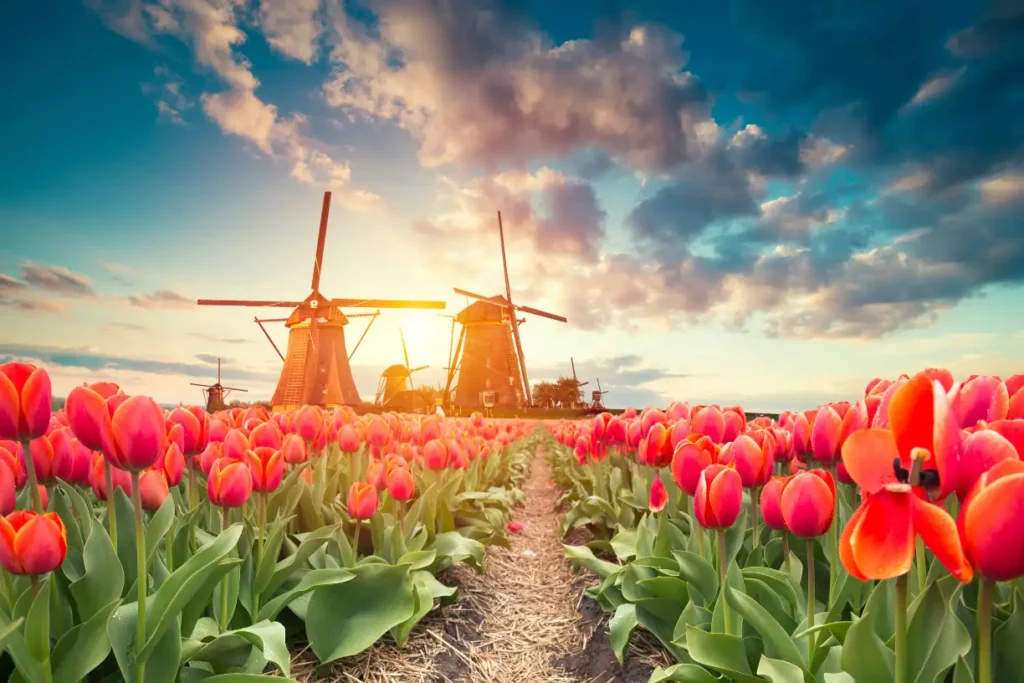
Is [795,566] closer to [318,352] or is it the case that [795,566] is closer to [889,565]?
[889,565]

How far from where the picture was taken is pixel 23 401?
1.86 m

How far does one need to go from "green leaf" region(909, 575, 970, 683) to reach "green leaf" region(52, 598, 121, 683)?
218cm

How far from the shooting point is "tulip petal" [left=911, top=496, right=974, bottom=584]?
0.96m

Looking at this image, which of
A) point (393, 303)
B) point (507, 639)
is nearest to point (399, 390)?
point (393, 303)

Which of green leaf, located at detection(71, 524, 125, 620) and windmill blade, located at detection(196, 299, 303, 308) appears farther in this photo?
windmill blade, located at detection(196, 299, 303, 308)

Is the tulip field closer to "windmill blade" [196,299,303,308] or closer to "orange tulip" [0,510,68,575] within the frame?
"orange tulip" [0,510,68,575]

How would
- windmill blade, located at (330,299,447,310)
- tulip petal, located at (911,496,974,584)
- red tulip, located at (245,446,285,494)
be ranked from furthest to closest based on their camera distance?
windmill blade, located at (330,299,447,310) < red tulip, located at (245,446,285,494) < tulip petal, located at (911,496,974,584)

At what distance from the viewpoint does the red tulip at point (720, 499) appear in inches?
78.3

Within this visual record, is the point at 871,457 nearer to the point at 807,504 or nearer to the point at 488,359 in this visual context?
the point at 807,504

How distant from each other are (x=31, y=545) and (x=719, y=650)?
205 cm

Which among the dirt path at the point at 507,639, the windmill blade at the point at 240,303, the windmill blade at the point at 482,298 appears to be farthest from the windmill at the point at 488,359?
the dirt path at the point at 507,639

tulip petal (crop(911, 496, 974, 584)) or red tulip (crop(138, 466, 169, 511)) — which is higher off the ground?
tulip petal (crop(911, 496, 974, 584))

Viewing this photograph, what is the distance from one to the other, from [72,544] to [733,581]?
2387 mm

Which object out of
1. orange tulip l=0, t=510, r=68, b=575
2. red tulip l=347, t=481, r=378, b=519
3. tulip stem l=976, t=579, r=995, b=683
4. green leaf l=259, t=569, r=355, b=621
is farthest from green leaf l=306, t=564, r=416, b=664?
tulip stem l=976, t=579, r=995, b=683
